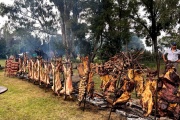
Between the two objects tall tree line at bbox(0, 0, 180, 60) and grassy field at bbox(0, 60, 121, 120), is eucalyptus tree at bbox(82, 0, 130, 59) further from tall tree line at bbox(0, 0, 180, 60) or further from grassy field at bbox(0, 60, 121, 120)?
grassy field at bbox(0, 60, 121, 120)

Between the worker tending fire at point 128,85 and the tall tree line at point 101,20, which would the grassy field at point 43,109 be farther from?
the tall tree line at point 101,20

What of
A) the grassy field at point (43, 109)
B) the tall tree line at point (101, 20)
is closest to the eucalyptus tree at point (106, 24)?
the tall tree line at point (101, 20)

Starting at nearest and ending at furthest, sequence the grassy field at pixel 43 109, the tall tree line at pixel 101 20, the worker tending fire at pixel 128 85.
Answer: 1. the worker tending fire at pixel 128 85
2. the grassy field at pixel 43 109
3. the tall tree line at pixel 101 20

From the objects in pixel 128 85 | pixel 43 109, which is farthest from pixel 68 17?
pixel 128 85

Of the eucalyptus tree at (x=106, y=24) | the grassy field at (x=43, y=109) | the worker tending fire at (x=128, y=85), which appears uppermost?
the eucalyptus tree at (x=106, y=24)

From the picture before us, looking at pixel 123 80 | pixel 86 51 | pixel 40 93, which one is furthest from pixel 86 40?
pixel 123 80

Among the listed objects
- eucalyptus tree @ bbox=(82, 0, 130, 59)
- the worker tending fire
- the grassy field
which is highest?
eucalyptus tree @ bbox=(82, 0, 130, 59)

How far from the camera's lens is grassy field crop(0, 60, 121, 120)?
7.67m

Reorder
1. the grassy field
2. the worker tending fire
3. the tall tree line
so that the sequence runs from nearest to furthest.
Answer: the worker tending fire, the grassy field, the tall tree line

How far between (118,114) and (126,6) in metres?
25.7

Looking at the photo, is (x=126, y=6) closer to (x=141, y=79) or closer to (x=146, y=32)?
(x=146, y=32)

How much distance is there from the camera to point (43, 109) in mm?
8531

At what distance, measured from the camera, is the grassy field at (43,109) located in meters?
7.67

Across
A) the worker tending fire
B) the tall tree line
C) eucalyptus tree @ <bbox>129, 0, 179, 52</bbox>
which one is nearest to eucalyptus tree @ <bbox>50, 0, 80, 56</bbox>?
the tall tree line
